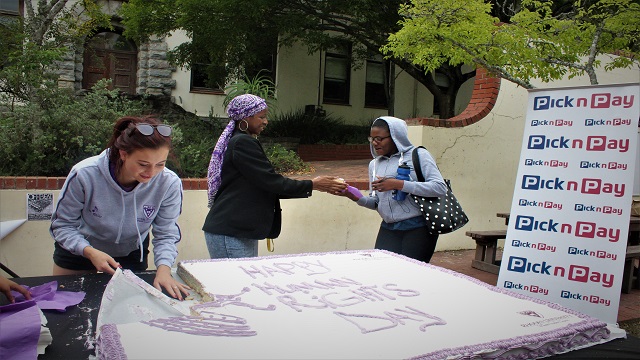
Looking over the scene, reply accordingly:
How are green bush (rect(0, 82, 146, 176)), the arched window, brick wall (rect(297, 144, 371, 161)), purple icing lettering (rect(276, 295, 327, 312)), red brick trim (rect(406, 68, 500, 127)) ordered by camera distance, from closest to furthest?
purple icing lettering (rect(276, 295, 327, 312)), green bush (rect(0, 82, 146, 176)), red brick trim (rect(406, 68, 500, 127)), brick wall (rect(297, 144, 371, 161)), the arched window

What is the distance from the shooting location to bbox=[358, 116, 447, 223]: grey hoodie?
3662 millimetres

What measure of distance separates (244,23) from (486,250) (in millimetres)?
7128

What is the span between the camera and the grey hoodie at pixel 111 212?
253 cm

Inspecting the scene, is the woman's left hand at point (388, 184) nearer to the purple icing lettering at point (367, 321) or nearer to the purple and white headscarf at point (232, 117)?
the purple and white headscarf at point (232, 117)

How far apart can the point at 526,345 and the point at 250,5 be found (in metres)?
9.92

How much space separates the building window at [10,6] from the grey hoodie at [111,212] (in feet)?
46.5

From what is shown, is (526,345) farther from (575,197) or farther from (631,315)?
(631,315)

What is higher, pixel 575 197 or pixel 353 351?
pixel 575 197

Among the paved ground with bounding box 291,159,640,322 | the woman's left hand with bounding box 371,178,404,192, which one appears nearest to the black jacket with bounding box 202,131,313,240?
the woman's left hand with bounding box 371,178,404,192

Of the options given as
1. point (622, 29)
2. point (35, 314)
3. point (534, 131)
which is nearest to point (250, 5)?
point (622, 29)

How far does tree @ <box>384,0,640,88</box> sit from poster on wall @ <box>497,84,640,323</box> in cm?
239

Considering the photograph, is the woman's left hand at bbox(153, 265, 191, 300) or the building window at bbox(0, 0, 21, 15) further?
the building window at bbox(0, 0, 21, 15)

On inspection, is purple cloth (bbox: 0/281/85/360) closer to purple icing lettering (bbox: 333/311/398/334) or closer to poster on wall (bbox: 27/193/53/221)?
purple icing lettering (bbox: 333/311/398/334)

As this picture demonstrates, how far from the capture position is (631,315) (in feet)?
16.8
